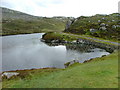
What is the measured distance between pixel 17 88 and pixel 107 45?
7748 cm

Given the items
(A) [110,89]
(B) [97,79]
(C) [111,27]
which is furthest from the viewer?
(C) [111,27]

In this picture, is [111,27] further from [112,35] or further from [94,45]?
[94,45]

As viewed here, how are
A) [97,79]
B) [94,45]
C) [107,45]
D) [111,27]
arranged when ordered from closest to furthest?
[97,79], [107,45], [94,45], [111,27]

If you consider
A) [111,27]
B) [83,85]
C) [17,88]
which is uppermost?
[111,27]

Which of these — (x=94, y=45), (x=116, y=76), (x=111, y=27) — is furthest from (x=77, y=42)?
(x=116, y=76)

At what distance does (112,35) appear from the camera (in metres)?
117

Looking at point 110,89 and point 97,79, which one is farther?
point 97,79

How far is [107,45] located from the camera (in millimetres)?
88750

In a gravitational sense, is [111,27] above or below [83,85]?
above

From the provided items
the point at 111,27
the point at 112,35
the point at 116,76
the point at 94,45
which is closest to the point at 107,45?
the point at 94,45

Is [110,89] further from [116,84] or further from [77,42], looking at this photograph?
[77,42]

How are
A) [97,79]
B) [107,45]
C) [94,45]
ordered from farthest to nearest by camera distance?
[94,45] → [107,45] → [97,79]

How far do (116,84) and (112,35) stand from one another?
106902 millimetres

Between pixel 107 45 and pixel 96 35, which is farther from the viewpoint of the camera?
pixel 96 35
